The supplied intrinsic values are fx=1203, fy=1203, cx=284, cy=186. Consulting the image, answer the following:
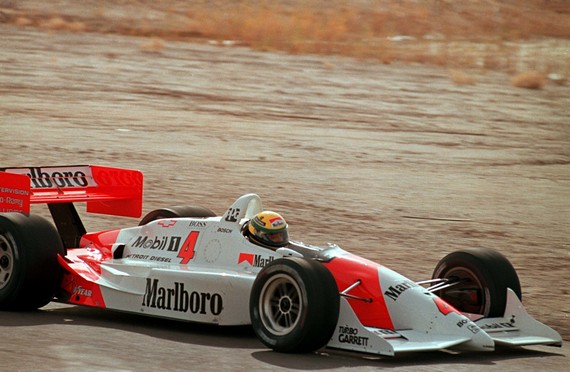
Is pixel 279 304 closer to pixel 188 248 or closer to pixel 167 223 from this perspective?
pixel 188 248

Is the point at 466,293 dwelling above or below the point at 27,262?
below

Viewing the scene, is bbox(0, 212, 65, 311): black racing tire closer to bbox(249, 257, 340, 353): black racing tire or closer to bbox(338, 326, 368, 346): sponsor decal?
bbox(249, 257, 340, 353): black racing tire

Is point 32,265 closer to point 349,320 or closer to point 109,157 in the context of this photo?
point 349,320

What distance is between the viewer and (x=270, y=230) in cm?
1062

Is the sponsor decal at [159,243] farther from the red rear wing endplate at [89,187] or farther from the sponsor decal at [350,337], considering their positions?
the sponsor decal at [350,337]

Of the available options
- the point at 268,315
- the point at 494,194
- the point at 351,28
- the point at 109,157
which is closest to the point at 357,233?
the point at 494,194

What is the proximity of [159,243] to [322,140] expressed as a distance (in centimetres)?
1280

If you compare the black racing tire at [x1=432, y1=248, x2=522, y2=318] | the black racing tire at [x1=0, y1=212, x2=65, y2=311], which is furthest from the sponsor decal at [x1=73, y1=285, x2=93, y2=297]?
the black racing tire at [x1=432, y1=248, x2=522, y2=318]

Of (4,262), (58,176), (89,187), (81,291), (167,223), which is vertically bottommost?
(81,291)

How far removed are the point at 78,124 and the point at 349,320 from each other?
622 inches

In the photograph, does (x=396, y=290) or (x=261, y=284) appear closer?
(x=261, y=284)

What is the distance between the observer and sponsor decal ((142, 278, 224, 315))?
10457 millimetres

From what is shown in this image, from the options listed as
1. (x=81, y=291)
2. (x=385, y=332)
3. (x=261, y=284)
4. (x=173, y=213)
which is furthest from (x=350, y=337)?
(x=173, y=213)

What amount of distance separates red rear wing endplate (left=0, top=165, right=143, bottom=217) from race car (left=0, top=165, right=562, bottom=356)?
0.53 feet
